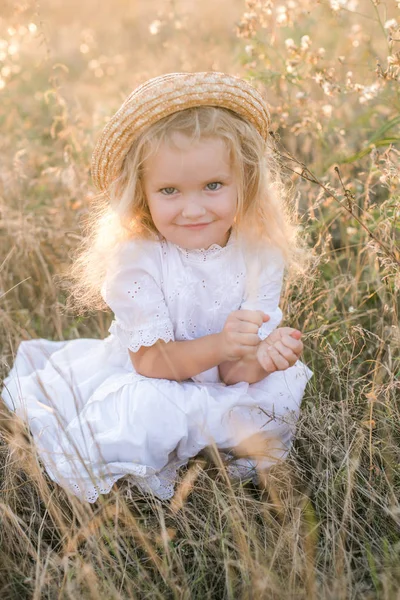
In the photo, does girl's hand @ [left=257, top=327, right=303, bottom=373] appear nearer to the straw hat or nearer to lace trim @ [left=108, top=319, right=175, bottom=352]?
lace trim @ [left=108, top=319, right=175, bottom=352]

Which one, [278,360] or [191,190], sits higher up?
[191,190]

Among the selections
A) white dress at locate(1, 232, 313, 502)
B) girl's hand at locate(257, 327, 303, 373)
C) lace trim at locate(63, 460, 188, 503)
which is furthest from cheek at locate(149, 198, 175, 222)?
lace trim at locate(63, 460, 188, 503)

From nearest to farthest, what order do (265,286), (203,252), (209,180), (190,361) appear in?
(209,180) → (190,361) → (203,252) → (265,286)

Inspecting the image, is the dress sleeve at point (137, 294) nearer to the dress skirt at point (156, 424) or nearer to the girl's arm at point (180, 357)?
the girl's arm at point (180, 357)

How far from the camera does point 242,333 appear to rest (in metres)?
1.98

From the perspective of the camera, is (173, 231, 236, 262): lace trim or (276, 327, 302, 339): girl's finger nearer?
(276, 327, 302, 339): girl's finger

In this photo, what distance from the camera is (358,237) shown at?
296 cm

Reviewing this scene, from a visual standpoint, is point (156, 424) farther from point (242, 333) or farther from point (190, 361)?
point (242, 333)

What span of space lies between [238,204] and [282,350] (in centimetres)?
55

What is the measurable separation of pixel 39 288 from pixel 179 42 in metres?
3.18

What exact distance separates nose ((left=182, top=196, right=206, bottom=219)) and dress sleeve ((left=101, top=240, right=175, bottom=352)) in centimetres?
28

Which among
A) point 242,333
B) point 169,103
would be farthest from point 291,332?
point 169,103

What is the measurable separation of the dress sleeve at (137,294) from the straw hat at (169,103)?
313 mm

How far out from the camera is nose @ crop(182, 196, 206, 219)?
6.64ft
